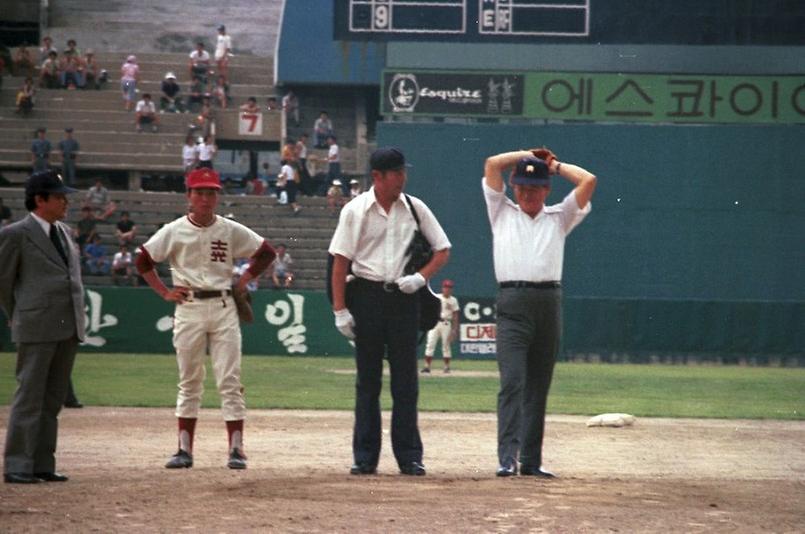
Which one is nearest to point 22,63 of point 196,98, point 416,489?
point 196,98

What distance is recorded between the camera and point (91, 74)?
126 feet

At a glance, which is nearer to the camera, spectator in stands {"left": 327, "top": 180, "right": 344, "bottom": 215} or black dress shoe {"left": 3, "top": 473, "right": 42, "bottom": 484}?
black dress shoe {"left": 3, "top": 473, "right": 42, "bottom": 484}

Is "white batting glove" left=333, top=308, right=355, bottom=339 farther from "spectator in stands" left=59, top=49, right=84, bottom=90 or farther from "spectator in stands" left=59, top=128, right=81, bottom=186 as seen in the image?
"spectator in stands" left=59, top=49, right=84, bottom=90

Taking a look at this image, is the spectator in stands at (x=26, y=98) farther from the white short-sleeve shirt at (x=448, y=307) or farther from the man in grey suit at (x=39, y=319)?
the man in grey suit at (x=39, y=319)

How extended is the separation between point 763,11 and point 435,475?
760 inches

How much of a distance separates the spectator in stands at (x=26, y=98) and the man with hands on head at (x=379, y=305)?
28824 mm

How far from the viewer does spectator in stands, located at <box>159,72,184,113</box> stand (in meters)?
37.3

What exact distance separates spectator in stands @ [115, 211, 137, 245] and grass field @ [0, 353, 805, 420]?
4189 millimetres

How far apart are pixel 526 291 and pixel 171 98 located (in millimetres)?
29170

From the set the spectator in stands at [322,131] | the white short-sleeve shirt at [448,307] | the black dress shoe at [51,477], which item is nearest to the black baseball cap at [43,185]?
the black dress shoe at [51,477]

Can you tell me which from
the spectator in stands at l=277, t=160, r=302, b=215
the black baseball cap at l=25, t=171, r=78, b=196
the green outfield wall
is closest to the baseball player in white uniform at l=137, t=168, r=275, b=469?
the black baseball cap at l=25, t=171, r=78, b=196

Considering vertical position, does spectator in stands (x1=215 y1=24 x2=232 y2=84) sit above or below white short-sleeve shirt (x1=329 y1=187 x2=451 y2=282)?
above

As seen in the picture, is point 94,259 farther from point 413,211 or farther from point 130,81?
point 413,211

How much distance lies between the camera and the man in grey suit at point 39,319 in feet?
30.7
